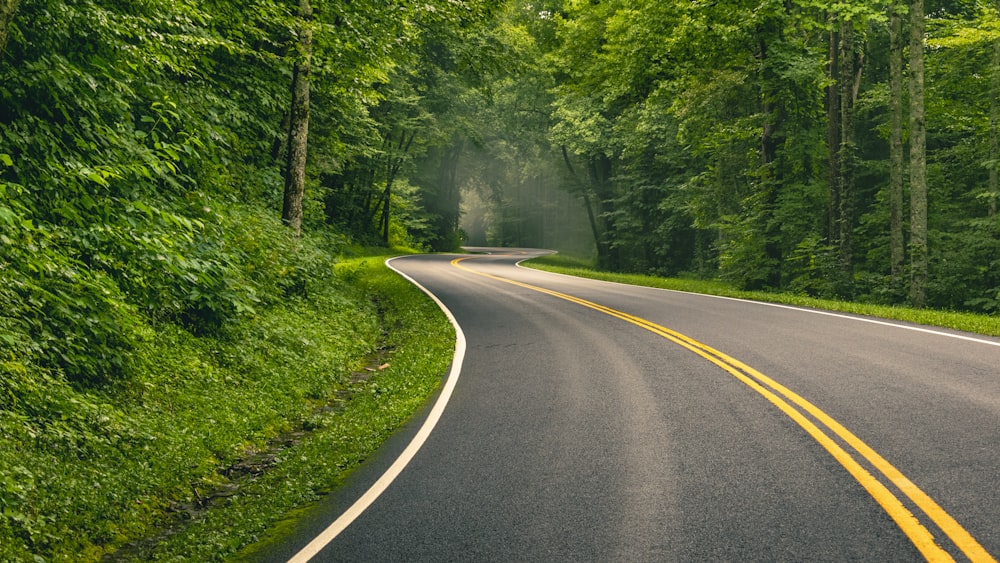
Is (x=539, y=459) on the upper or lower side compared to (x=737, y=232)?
lower

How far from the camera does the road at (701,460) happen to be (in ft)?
12.6

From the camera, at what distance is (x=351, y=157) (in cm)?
2391

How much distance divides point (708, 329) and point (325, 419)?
273 inches

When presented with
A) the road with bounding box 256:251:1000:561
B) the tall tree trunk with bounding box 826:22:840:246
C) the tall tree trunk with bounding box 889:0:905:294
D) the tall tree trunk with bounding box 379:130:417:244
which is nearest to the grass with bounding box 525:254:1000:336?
the road with bounding box 256:251:1000:561

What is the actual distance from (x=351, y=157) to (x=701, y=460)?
68.7ft

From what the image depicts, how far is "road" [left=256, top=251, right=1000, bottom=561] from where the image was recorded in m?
3.84

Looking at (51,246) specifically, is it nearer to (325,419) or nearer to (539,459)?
(325,419)

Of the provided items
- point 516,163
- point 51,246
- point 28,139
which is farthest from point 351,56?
point 516,163

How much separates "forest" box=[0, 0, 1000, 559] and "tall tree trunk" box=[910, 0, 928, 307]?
0.18 feet

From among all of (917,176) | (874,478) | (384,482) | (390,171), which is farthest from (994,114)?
(390,171)

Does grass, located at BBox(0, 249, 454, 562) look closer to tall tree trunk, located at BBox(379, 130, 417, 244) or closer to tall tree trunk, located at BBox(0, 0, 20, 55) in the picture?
tall tree trunk, located at BBox(0, 0, 20, 55)

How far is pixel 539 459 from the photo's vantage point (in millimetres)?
5348

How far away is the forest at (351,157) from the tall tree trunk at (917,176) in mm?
56

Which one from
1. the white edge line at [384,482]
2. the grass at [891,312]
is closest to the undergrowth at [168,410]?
the white edge line at [384,482]
